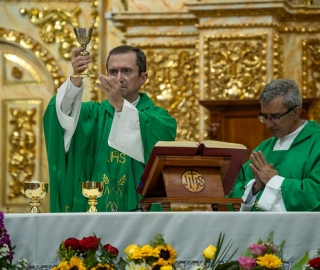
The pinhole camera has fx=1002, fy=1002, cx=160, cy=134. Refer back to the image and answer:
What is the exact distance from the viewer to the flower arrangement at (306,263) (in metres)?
4.26

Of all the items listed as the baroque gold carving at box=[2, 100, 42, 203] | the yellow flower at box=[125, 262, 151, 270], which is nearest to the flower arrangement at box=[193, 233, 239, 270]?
the yellow flower at box=[125, 262, 151, 270]

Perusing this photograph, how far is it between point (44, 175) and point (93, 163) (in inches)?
188

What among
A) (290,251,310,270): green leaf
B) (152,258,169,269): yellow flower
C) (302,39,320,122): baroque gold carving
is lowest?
(290,251,310,270): green leaf

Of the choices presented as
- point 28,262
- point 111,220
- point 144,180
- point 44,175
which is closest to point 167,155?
point 144,180

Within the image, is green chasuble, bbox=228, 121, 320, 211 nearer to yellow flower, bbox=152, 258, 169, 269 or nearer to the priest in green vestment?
the priest in green vestment

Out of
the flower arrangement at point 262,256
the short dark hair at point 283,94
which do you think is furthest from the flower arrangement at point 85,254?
the short dark hair at point 283,94

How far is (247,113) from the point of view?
379 inches

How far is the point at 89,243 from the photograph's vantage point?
176 inches

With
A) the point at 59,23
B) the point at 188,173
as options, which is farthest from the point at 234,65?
the point at 188,173

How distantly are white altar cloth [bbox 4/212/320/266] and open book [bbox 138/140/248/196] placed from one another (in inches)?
25.9

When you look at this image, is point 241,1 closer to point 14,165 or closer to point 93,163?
point 14,165

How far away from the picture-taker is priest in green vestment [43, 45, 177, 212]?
20.0 ft

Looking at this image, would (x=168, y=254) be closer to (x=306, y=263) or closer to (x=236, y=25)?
(x=306, y=263)

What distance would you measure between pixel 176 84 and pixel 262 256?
Result: 6.27 metres
